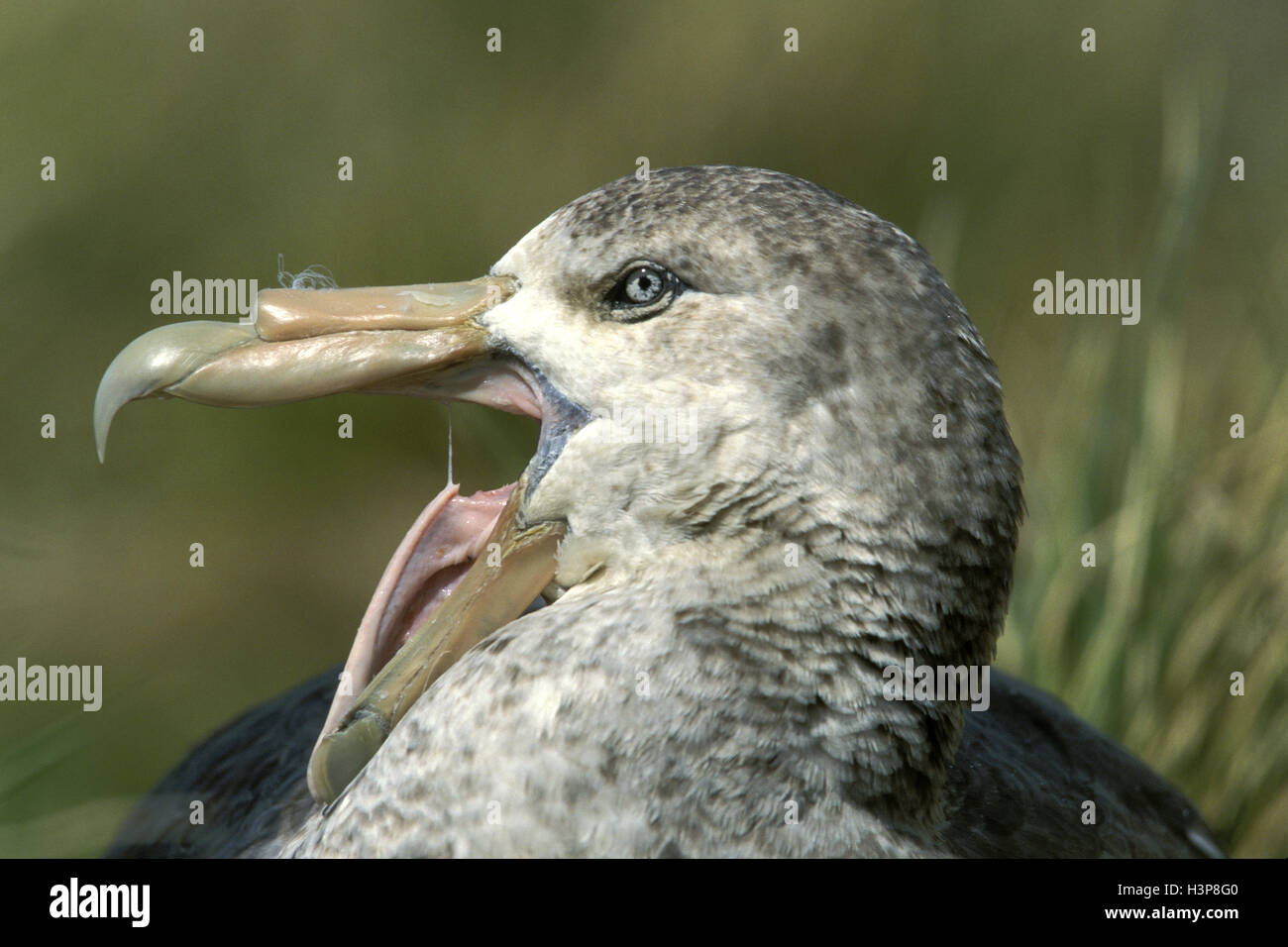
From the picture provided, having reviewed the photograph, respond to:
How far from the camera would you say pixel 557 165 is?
489 cm

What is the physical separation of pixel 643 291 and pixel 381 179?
3283 mm

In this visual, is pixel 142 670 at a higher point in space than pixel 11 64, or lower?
lower

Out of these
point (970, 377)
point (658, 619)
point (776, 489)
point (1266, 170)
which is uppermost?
point (1266, 170)

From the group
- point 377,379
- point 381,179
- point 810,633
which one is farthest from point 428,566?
point 381,179

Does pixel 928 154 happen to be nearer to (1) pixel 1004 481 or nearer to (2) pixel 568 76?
(2) pixel 568 76

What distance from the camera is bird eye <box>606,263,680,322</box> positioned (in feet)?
5.91

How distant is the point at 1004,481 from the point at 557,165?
11.1 ft

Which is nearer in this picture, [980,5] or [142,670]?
[142,670]

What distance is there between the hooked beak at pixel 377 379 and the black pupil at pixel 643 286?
0.18 metres

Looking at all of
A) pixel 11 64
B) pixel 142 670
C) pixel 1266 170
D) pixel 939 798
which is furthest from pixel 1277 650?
pixel 11 64
